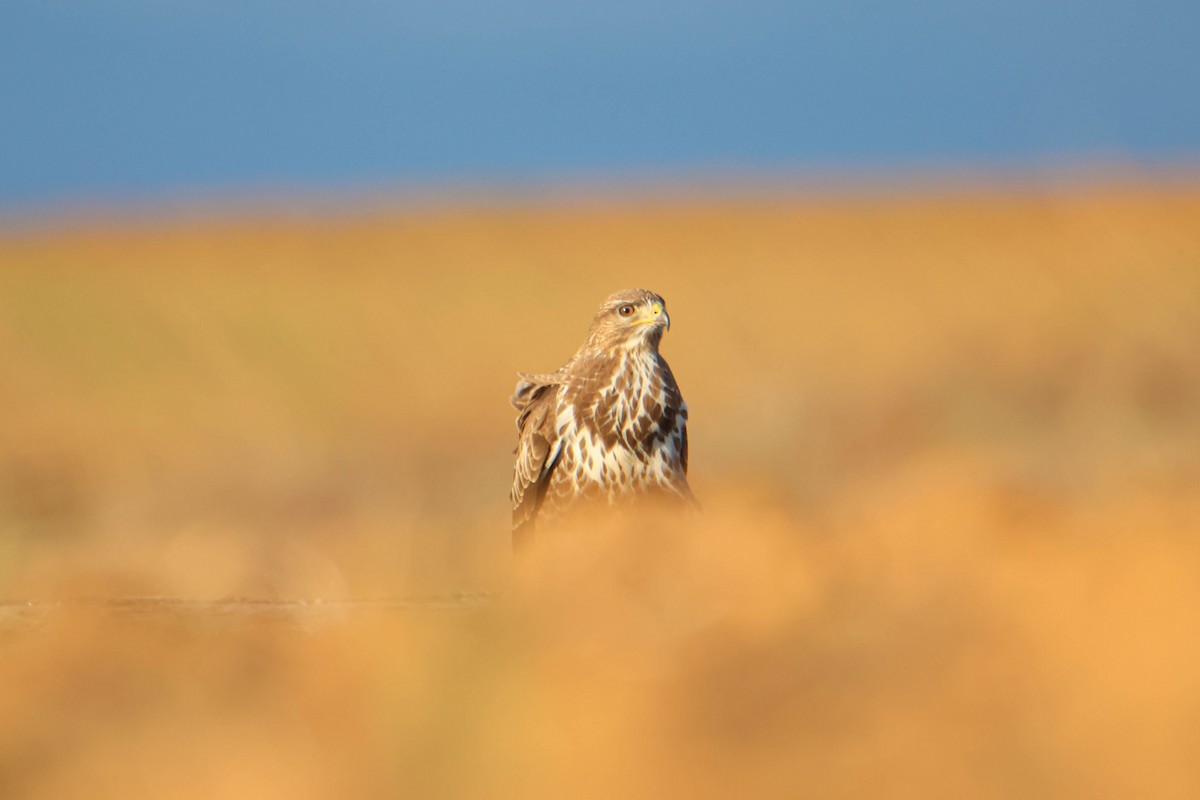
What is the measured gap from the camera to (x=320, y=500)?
15.7 m

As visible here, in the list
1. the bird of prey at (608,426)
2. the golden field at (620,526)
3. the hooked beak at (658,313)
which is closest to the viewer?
the golden field at (620,526)

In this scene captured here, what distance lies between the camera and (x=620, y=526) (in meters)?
5.10

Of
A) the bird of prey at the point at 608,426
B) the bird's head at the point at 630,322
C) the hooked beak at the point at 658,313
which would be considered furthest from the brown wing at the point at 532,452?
the hooked beak at the point at 658,313

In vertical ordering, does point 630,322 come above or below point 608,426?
above

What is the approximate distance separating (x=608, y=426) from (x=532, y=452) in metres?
0.39

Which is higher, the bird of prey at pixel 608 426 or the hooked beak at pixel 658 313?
the hooked beak at pixel 658 313

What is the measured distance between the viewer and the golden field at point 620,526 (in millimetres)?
3121

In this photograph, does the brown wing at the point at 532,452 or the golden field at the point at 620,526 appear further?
the brown wing at the point at 532,452

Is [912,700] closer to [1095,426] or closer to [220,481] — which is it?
[1095,426]

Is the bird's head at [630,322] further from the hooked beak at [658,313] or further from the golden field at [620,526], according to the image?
the golden field at [620,526]

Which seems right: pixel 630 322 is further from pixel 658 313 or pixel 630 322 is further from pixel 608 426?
pixel 608 426

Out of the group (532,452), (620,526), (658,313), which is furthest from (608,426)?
(620,526)

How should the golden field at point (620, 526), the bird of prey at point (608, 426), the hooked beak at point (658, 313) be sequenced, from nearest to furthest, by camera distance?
the golden field at point (620, 526), the bird of prey at point (608, 426), the hooked beak at point (658, 313)

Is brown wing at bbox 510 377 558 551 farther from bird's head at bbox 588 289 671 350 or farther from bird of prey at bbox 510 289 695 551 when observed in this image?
bird's head at bbox 588 289 671 350
